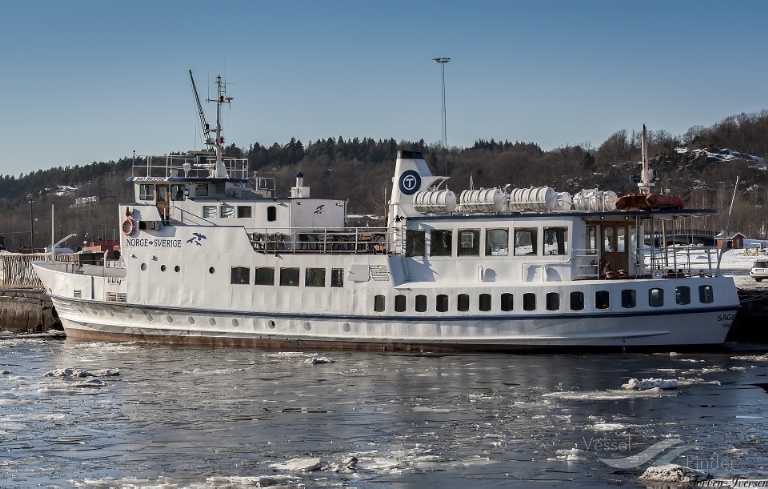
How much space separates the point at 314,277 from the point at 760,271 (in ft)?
89.4

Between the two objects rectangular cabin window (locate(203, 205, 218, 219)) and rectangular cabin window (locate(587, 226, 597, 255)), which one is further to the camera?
rectangular cabin window (locate(203, 205, 218, 219))

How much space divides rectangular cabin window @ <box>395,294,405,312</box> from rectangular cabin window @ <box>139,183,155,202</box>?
1013 cm

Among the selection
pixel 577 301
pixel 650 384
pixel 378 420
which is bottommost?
pixel 378 420

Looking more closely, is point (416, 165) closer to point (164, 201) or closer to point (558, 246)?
point (558, 246)

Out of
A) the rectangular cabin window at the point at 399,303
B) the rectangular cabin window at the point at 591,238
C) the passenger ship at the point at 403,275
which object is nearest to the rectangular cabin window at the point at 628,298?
the passenger ship at the point at 403,275

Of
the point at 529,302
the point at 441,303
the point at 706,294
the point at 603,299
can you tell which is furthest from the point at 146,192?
the point at 706,294

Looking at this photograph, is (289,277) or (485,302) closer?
(485,302)

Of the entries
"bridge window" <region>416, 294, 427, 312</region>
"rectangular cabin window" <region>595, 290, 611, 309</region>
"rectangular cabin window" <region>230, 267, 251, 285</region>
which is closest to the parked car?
"rectangular cabin window" <region>595, 290, 611, 309</region>

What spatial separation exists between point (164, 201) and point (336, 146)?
13319 cm

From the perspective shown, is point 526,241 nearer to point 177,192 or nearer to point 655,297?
point 655,297

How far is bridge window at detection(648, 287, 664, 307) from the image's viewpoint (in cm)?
3106

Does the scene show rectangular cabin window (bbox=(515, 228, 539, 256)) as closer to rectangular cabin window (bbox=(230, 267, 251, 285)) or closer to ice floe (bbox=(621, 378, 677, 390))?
ice floe (bbox=(621, 378, 677, 390))

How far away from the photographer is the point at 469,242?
109 feet

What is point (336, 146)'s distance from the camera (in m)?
170
